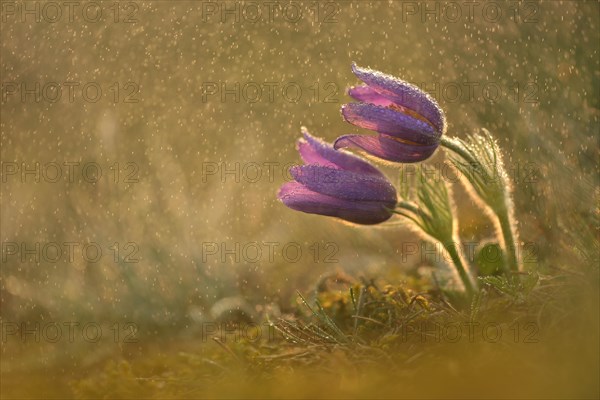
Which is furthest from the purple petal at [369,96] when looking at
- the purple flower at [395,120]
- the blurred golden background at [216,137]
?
the blurred golden background at [216,137]

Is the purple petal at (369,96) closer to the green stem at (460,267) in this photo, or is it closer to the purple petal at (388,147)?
the purple petal at (388,147)

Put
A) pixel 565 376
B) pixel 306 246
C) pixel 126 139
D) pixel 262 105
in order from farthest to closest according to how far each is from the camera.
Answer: pixel 262 105 → pixel 126 139 → pixel 306 246 → pixel 565 376

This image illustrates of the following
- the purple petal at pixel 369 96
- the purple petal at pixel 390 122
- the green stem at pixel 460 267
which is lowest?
the green stem at pixel 460 267

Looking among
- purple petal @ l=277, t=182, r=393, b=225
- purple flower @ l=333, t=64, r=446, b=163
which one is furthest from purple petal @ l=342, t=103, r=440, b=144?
purple petal @ l=277, t=182, r=393, b=225

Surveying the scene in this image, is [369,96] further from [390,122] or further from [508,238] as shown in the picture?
[508,238]

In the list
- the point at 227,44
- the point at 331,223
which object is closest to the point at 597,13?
the point at 331,223

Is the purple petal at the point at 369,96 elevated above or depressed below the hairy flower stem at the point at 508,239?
above

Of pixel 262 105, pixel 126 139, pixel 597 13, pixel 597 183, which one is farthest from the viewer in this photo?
pixel 262 105

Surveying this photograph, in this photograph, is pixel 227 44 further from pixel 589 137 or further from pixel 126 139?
pixel 589 137
